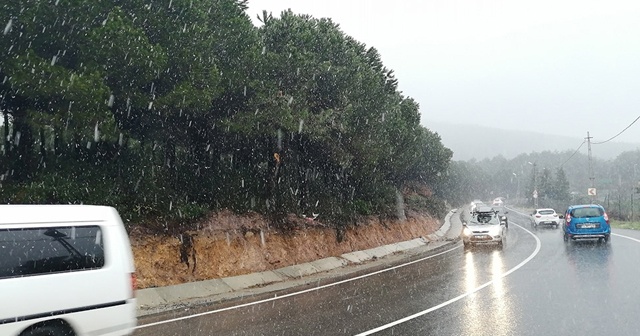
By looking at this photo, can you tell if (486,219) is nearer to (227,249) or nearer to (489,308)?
(227,249)

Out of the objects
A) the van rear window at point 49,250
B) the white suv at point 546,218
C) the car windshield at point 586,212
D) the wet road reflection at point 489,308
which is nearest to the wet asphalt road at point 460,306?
the wet road reflection at point 489,308

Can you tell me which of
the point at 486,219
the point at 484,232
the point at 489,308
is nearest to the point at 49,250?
the point at 489,308

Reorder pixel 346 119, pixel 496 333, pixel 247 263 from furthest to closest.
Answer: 1. pixel 346 119
2. pixel 247 263
3. pixel 496 333

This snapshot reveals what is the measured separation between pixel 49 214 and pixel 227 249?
9.03 metres

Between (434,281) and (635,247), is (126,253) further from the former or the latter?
(635,247)

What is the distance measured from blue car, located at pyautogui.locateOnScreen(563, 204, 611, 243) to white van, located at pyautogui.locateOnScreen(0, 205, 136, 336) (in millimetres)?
20095

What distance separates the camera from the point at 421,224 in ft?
114

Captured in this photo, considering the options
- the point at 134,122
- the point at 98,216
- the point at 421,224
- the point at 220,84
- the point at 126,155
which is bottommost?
the point at 421,224

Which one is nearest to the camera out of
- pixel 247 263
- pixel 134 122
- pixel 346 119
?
pixel 247 263

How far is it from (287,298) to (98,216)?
6220mm

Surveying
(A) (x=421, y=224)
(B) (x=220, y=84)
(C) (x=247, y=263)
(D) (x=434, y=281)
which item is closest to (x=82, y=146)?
(B) (x=220, y=84)

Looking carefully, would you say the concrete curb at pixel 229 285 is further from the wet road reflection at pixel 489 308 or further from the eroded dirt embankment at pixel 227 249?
the wet road reflection at pixel 489 308

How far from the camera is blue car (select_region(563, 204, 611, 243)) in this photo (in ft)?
70.2

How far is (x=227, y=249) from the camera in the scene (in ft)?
49.0
